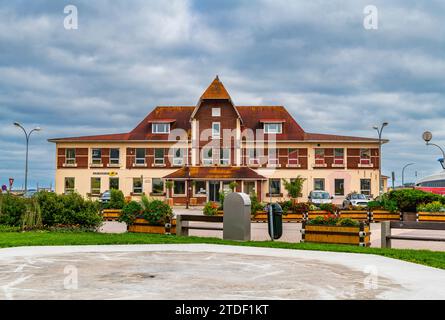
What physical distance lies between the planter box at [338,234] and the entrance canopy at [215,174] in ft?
118

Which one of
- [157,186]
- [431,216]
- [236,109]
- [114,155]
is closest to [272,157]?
[236,109]

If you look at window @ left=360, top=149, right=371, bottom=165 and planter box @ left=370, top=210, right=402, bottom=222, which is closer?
planter box @ left=370, top=210, right=402, bottom=222

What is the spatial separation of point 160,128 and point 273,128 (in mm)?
12558

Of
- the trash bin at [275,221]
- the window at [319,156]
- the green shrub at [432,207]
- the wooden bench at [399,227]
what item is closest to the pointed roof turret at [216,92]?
the window at [319,156]

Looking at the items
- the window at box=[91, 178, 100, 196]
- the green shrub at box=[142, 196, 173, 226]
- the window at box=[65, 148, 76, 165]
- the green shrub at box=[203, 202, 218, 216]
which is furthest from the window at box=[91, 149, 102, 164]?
the green shrub at box=[142, 196, 173, 226]

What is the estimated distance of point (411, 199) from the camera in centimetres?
2917

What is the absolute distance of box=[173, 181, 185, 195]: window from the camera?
2169 inches

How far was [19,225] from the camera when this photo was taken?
789 inches

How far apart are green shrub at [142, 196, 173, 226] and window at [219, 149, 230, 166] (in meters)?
36.8

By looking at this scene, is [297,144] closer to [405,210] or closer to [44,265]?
[405,210]

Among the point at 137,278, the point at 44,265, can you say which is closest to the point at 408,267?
the point at 137,278

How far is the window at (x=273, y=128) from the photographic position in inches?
2277

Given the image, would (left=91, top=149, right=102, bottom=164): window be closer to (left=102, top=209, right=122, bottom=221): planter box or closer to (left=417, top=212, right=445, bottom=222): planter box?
(left=102, top=209, right=122, bottom=221): planter box

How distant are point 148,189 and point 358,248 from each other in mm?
44207
